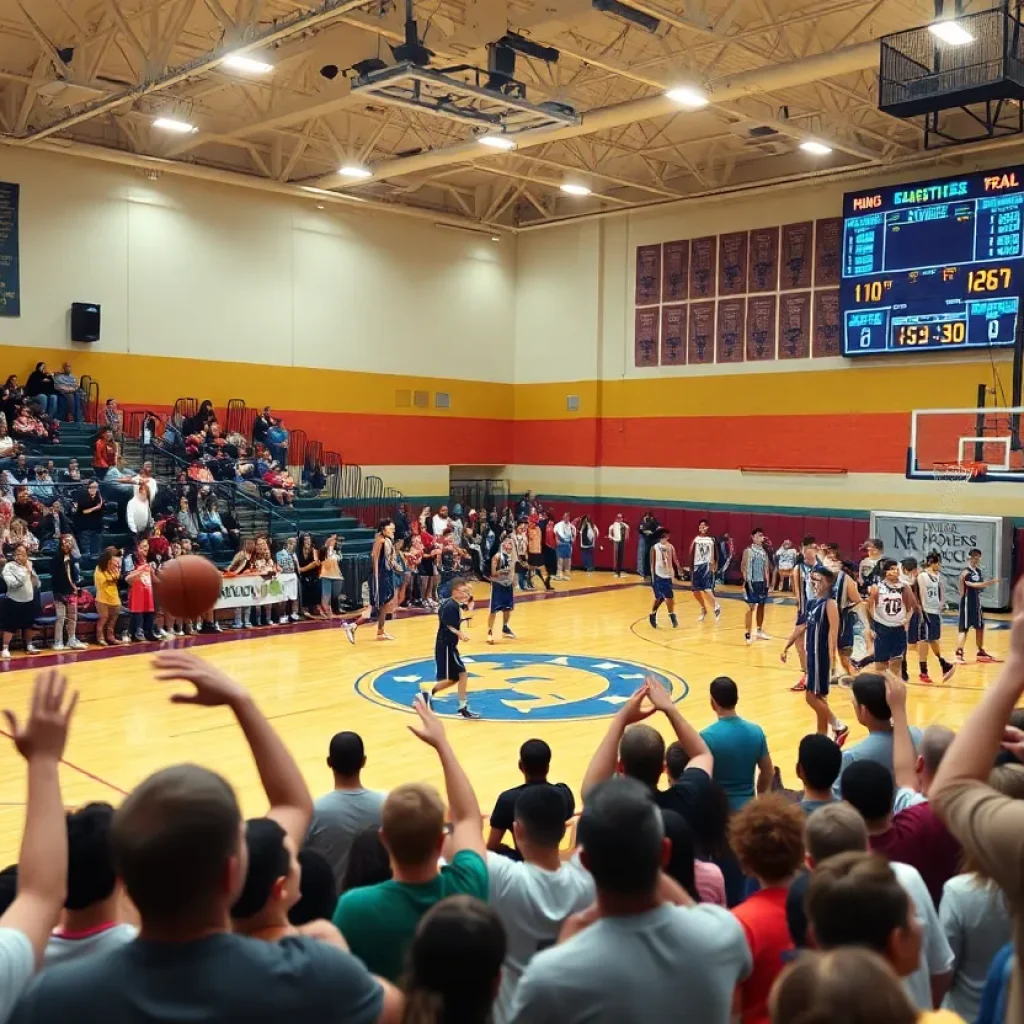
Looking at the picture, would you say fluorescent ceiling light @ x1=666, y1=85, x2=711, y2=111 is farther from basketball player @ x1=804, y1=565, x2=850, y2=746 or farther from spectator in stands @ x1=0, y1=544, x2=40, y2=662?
spectator in stands @ x1=0, y1=544, x2=40, y2=662

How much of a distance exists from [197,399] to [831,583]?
52.5 feet

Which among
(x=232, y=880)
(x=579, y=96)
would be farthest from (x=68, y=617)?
(x=232, y=880)

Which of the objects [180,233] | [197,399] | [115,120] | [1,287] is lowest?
[197,399]

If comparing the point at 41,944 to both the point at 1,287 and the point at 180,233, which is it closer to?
the point at 1,287

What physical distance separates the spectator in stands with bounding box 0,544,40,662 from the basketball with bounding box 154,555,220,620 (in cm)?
962

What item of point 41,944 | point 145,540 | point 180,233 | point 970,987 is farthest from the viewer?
point 180,233

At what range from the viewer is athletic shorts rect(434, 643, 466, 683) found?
38.0ft

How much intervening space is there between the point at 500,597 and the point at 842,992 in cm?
1486

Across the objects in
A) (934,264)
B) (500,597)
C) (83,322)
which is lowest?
(500,597)

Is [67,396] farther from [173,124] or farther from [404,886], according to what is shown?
[404,886]

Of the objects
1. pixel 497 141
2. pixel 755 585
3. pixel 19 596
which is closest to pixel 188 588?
pixel 19 596

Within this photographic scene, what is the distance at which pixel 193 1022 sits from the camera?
1820mm

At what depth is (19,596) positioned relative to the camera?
14641 mm

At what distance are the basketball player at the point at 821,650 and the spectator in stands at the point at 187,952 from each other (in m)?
9.33
